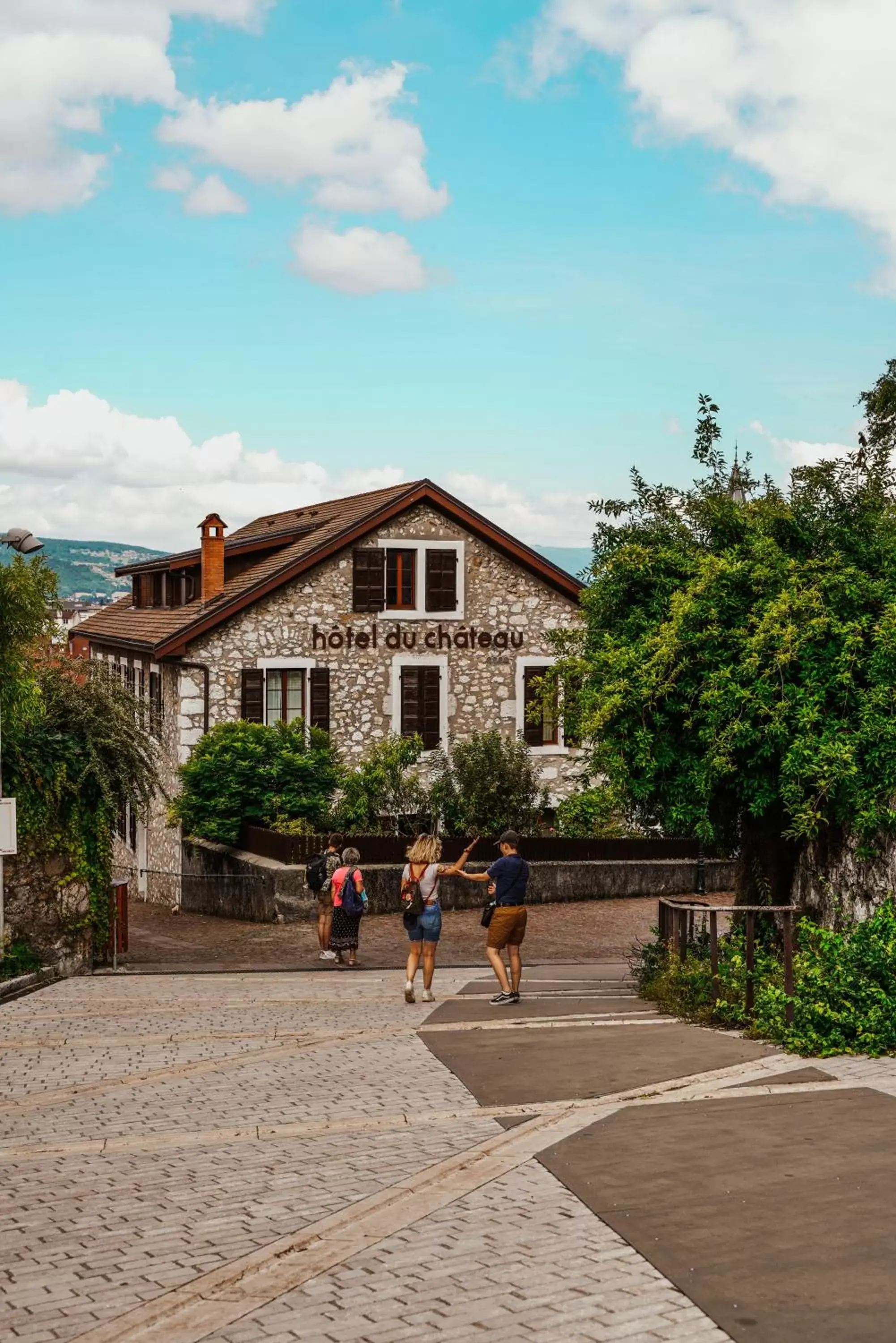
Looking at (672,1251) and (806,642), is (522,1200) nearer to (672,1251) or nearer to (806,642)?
(672,1251)

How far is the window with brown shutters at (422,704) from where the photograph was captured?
105 ft

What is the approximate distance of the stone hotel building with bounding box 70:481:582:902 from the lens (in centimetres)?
3045

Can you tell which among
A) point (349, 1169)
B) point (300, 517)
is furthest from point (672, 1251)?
point (300, 517)

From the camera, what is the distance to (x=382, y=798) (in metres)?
28.2

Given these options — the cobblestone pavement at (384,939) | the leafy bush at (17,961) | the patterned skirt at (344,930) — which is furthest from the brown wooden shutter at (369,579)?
the leafy bush at (17,961)

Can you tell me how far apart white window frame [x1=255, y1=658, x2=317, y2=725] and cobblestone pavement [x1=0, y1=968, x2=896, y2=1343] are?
1808cm

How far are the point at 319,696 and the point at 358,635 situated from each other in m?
1.55

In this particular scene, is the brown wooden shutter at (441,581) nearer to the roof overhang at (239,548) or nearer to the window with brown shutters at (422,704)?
the window with brown shutters at (422,704)

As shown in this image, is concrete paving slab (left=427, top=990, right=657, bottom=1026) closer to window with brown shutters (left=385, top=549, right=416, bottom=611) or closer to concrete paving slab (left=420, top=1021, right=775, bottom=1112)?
concrete paving slab (left=420, top=1021, right=775, bottom=1112)

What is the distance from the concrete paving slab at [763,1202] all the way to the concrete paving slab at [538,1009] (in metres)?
4.09

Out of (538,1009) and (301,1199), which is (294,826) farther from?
(301,1199)

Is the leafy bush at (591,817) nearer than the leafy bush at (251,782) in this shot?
Yes

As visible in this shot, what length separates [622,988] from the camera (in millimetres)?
15938

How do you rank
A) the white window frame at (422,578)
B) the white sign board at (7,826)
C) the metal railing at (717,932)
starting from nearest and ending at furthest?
1. the metal railing at (717,932)
2. the white sign board at (7,826)
3. the white window frame at (422,578)
